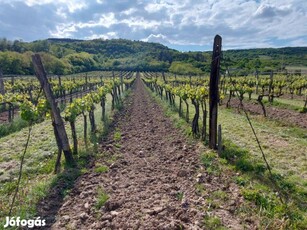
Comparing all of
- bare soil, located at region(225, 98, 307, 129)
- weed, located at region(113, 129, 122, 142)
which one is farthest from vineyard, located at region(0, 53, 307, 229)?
bare soil, located at region(225, 98, 307, 129)

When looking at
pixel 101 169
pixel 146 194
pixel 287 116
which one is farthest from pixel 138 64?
pixel 146 194

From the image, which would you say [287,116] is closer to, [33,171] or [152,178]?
[152,178]

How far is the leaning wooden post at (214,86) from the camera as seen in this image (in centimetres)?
817

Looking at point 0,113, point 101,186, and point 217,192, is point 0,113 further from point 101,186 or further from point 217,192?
point 217,192

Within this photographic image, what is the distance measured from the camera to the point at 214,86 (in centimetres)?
861

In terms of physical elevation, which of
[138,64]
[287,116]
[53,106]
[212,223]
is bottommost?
[287,116]

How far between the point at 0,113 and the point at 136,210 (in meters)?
17.4

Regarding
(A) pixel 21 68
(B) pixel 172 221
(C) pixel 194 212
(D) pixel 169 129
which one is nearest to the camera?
(B) pixel 172 221

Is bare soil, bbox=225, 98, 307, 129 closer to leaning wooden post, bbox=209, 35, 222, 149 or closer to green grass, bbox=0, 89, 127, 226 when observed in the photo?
leaning wooden post, bbox=209, 35, 222, 149

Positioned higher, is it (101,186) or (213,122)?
(213,122)

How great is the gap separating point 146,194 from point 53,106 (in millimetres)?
3766

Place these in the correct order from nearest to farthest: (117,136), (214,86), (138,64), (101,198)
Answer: (101,198) → (214,86) → (117,136) → (138,64)

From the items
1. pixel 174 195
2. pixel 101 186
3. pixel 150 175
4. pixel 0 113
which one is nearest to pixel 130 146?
pixel 150 175

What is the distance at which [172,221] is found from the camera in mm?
4633
